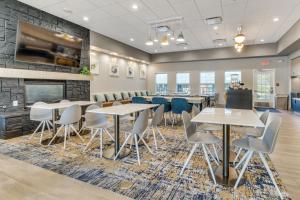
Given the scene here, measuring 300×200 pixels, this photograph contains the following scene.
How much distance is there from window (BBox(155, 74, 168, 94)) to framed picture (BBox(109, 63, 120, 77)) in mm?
3664

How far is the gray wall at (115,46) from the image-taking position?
708 cm

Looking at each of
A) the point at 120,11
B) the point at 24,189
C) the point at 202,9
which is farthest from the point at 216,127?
the point at 120,11

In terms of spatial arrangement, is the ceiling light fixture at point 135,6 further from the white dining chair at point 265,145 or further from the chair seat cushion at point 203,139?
the white dining chair at point 265,145

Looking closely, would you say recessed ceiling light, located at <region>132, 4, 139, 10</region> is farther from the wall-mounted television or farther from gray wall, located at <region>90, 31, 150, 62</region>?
gray wall, located at <region>90, 31, 150, 62</region>

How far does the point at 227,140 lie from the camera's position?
2400 millimetres

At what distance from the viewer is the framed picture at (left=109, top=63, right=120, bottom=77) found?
8727 millimetres

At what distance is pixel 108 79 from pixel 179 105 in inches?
165

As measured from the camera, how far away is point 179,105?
5746mm

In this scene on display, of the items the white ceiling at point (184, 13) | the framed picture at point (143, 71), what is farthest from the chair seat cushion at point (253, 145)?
the framed picture at point (143, 71)

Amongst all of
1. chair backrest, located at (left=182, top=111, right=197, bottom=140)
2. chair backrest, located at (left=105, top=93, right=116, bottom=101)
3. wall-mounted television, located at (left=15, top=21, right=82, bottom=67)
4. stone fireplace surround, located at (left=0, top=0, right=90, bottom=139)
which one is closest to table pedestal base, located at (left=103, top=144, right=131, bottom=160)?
chair backrest, located at (left=182, top=111, right=197, bottom=140)

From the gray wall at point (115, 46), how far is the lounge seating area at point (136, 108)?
0.18 feet

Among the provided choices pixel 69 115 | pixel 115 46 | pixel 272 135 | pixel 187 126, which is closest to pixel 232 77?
pixel 115 46

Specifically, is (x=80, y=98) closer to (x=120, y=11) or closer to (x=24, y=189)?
(x=120, y=11)

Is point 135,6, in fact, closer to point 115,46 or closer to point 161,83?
point 115,46
